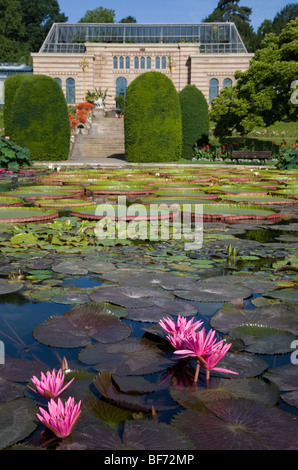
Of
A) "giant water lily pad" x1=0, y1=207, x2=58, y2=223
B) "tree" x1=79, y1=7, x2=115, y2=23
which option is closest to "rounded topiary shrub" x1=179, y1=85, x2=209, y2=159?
"giant water lily pad" x1=0, y1=207, x2=58, y2=223

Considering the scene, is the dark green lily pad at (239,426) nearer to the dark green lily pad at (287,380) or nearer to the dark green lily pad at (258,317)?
the dark green lily pad at (287,380)

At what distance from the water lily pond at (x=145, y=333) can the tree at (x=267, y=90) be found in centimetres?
2014

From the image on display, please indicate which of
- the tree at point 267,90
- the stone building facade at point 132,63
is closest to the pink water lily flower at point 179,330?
the tree at point 267,90

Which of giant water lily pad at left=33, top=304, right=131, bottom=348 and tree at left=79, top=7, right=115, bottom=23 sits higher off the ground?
tree at left=79, top=7, right=115, bottom=23

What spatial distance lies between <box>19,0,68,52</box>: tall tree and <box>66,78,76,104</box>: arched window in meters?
30.4

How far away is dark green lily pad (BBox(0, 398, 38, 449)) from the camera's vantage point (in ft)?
4.08

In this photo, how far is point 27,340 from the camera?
6.55 ft

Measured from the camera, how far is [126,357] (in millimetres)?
1788

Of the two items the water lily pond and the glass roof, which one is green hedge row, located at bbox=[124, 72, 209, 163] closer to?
the water lily pond

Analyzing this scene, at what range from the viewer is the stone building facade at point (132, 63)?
40.8 m

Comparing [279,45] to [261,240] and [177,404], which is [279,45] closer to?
[261,240]

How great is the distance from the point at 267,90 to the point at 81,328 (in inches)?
938

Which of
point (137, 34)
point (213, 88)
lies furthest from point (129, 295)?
point (137, 34)
